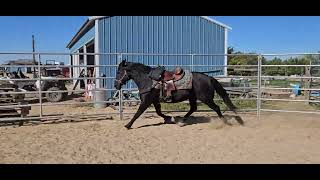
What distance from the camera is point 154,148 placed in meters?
6.16

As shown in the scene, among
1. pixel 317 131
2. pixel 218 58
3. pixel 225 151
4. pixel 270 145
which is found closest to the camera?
pixel 225 151

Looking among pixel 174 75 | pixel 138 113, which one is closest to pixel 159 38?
pixel 174 75

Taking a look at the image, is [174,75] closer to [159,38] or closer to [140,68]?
[140,68]

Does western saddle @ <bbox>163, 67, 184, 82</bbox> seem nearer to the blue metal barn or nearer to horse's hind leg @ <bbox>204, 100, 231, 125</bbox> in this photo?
horse's hind leg @ <bbox>204, 100, 231, 125</bbox>

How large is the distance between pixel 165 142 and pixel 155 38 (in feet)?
30.1

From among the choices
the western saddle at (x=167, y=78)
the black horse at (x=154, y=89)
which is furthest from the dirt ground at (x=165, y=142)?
the western saddle at (x=167, y=78)

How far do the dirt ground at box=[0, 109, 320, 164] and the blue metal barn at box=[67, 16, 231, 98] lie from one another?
19.2 ft

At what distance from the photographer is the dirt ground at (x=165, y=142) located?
5527 millimetres

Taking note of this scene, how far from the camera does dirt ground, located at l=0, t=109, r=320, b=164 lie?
18.1 ft

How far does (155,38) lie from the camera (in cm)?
1534
